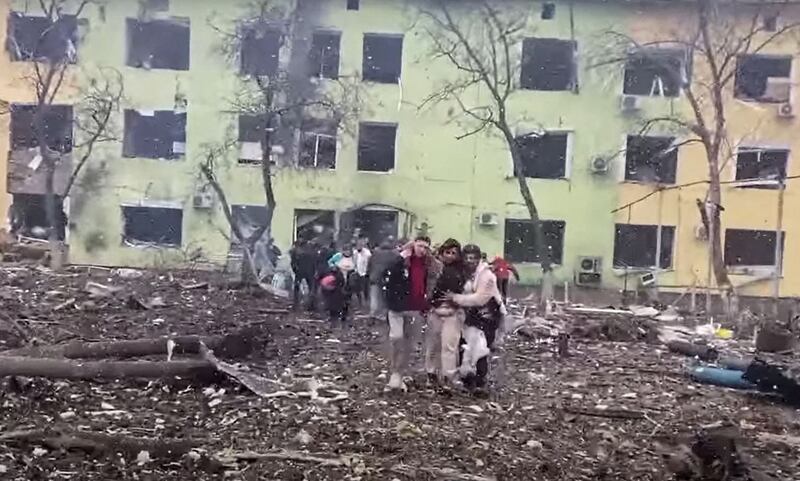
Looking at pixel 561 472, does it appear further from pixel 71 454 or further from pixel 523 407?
pixel 71 454

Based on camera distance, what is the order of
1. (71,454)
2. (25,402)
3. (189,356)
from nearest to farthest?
(71,454)
(25,402)
(189,356)

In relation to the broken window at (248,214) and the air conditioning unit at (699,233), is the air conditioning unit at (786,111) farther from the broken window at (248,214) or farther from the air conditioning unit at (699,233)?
the broken window at (248,214)

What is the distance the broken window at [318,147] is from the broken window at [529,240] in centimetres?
507

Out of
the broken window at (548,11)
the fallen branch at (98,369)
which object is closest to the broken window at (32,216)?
the broken window at (548,11)

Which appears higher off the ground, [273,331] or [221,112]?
[221,112]

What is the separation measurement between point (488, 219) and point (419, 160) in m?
2.44

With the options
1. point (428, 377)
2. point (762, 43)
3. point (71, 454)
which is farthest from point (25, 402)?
point (762, 43)

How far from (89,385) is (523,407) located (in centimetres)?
389

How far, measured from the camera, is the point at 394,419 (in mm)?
→ 7559

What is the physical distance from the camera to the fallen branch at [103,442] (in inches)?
246

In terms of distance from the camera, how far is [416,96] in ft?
82.5

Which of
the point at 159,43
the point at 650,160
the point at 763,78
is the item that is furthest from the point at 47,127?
the point at 763,78

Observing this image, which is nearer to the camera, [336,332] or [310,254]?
[336,332]

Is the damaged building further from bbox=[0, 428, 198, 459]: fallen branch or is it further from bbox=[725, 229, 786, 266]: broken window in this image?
bbox=[0, 428, 198, 459]: fallen branch
